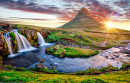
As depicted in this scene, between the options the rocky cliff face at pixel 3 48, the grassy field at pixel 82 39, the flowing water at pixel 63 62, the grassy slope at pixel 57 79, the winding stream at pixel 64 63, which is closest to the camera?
the grassy slope at pixel 57 79

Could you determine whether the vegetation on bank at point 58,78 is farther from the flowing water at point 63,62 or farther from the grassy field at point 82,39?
the grassy field at point 82,39

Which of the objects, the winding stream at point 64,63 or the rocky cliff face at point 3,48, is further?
the rocky cliff face at point 3,48

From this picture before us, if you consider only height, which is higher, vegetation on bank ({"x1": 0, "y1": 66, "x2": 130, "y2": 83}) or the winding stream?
vegetation on bank ({"x1": 0, "y1": 66, "x2": 130, "y2": 83})

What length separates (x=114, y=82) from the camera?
35.3 feet

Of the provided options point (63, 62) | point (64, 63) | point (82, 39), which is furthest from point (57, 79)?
point (82, 39)

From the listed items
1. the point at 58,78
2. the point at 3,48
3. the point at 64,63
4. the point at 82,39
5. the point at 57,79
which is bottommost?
the point at 64,63

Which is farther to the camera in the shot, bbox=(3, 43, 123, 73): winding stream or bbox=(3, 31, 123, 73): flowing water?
bbox=(3, 31, 123, 73): flowing water

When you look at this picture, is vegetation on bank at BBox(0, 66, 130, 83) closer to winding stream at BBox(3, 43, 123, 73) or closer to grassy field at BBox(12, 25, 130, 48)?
winding stream at BBox(3, 43, 123, 73)

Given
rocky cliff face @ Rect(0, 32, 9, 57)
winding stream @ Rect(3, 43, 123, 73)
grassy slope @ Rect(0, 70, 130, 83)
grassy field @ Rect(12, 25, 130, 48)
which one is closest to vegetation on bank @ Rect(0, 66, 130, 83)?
grassy slope @ Rect(0, 70, 130, 83)

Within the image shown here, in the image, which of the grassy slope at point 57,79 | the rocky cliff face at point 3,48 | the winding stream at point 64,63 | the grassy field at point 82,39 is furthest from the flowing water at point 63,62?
the grassy field at point 82,39

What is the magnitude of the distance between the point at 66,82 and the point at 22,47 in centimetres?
3140

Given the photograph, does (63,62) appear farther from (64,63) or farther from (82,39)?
(82,39)

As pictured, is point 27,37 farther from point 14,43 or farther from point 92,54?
point 92,54

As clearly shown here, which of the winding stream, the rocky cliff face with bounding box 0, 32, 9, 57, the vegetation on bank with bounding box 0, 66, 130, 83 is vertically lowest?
the winding stream
